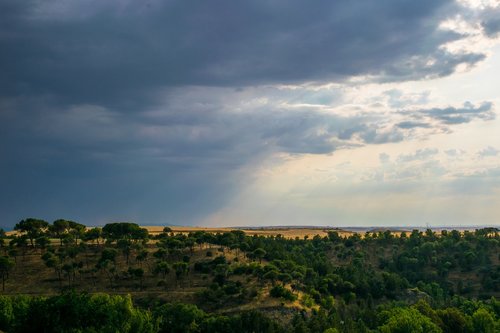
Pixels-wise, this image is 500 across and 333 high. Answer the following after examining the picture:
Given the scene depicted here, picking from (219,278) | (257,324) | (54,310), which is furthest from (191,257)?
(54,310)

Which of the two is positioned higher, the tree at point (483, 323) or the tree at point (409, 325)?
the tree at point (409, 325)

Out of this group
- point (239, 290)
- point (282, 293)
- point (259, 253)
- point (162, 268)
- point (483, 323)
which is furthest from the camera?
point (259, 253)

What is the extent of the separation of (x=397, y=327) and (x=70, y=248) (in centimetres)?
12509

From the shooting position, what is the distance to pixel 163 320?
126 m

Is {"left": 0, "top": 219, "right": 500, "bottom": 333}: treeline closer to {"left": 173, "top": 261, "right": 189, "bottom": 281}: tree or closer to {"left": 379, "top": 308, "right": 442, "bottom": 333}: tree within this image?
{"left": 379, "top": 308, "right": 442, "bottom": 333}: tree

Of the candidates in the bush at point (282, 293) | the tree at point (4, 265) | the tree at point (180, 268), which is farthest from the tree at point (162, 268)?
the tree at point (4, 265)

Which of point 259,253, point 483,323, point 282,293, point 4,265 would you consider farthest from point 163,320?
point 483,323

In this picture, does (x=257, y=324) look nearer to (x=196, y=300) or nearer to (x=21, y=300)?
(x=196, y=300)

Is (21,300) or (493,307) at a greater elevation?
(21,300)

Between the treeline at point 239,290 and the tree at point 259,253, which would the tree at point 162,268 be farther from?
the tree at point 259,253

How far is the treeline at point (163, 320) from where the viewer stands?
99000 mm

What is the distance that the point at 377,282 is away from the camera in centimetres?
19462

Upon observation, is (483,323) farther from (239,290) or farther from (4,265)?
(4,265)

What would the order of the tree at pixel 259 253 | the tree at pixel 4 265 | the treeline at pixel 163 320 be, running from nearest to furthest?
the treeline at pixel 163 320, the tree at pixel 4 265, the tree at pixel 259 253
